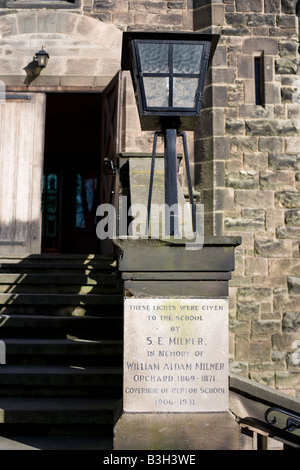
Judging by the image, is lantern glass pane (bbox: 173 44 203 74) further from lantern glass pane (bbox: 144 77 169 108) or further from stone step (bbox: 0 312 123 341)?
stone step (bbox: 0 312 123 341)

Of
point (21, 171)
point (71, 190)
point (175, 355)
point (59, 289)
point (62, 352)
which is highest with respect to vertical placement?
point (71, 190)

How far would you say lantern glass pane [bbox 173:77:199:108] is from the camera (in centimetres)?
278

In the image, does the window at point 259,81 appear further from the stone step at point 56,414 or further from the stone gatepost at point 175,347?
the stone step at point 56,414

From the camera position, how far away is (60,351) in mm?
3861

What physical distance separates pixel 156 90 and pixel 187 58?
0.27 meters

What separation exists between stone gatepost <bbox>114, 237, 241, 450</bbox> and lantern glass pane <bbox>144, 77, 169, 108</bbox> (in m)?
0.83

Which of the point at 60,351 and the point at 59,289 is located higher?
the point at 59,289

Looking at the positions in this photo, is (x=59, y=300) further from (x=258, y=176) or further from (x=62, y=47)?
(x=62, y=47)

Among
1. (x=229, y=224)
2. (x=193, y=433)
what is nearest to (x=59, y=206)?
(x=229, y=224)

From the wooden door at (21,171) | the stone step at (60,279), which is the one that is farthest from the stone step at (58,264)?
the wooden door at (21,171)

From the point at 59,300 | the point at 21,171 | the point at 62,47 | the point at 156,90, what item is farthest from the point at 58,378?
the point at 62,47

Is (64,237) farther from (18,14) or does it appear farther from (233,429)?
(233,429)

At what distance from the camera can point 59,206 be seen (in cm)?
1094

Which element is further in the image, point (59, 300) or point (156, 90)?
point (59, 300)
